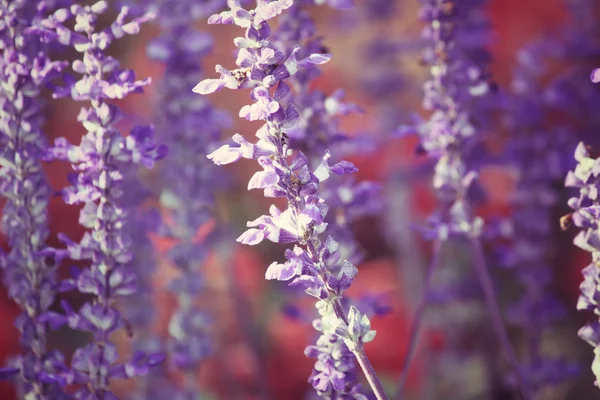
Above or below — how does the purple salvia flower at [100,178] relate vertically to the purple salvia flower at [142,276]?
above

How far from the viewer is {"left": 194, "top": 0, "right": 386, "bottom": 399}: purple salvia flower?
0.42m

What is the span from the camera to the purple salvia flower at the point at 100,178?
492 mm

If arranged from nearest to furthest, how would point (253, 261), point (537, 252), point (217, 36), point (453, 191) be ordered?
1. point (453, 191)
2. point (537, 252)
3. point (253, 261)
4. point (217, 36)

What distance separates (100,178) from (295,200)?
160 millimetres

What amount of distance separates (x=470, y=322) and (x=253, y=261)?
0.33 meters

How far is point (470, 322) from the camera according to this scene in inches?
36.8

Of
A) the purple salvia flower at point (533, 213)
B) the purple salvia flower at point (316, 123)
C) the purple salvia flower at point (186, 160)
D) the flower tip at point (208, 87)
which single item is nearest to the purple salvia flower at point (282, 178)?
the flower tip at point (208, 87)

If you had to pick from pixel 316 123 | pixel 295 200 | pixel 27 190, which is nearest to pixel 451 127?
pixel 316 123

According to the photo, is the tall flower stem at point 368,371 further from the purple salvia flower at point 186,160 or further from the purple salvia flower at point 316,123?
the purple salvia flower at point 186,160

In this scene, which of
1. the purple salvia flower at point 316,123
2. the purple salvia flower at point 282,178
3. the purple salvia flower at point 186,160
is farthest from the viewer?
the purple salvia flower at point 186,160

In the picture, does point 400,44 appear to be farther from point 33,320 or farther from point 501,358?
point 33,320

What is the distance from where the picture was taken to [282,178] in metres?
0.42

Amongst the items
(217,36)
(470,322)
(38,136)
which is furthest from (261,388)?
(217,36)

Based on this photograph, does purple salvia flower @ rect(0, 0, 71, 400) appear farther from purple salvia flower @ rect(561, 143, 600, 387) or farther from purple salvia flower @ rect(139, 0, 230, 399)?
purple salvia flower @ rect(561, 143, 600, 387)
